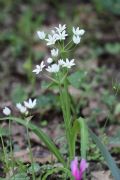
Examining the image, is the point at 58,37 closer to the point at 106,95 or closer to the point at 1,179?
the point at 1,179

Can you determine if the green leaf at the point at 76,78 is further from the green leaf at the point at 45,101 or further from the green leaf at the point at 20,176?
the green leaf at the point at 20,176

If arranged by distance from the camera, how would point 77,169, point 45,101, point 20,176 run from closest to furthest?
1. point 77,169
2. point 20,176
3. point 45,101

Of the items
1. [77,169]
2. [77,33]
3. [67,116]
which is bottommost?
[77,169]

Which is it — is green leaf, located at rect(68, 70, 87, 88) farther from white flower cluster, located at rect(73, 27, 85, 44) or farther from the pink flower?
the pink flower

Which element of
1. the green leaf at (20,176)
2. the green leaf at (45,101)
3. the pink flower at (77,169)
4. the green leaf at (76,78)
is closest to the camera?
the pink flower at (77,169)

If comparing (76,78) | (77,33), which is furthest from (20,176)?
(76,78)

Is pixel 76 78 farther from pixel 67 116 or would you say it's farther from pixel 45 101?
pixel 67 116

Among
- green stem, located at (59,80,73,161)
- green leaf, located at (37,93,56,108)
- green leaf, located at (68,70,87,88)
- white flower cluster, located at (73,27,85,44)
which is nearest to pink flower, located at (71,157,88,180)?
green stem, located at (59,80,73,161)

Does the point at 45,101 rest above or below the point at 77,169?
above

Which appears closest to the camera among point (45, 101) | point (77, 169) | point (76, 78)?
point (77, 169)

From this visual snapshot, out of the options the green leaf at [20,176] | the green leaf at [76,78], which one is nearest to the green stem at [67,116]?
the green leaf at [20,176]

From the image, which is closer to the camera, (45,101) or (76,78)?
(76,78)

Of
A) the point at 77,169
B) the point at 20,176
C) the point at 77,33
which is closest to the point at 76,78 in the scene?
the point at 77,33
